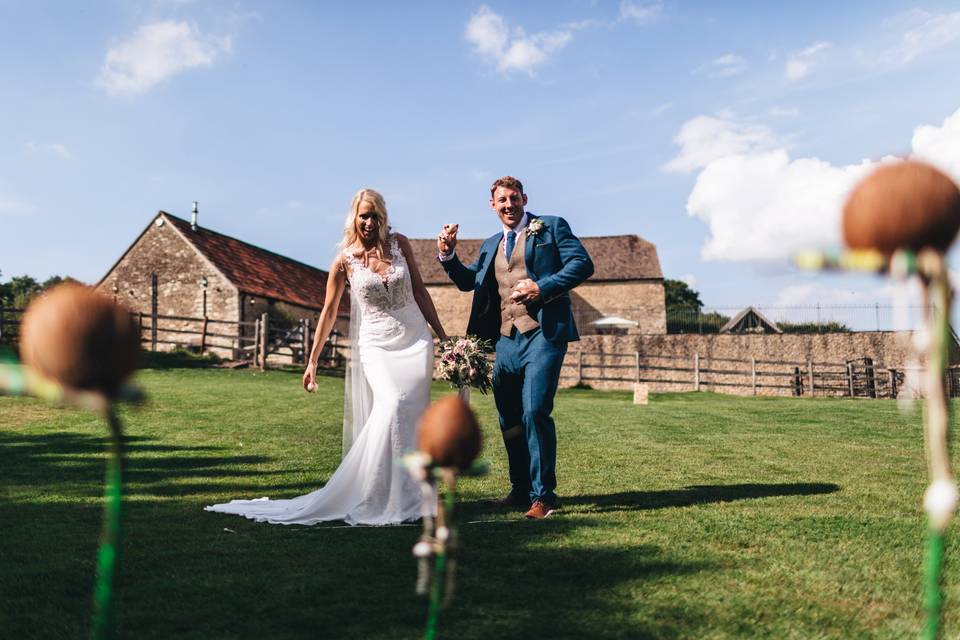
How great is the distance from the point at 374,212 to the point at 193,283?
31.5 m

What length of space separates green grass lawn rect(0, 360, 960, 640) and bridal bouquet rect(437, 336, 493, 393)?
2.93 feet

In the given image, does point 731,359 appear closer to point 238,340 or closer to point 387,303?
point 238,340

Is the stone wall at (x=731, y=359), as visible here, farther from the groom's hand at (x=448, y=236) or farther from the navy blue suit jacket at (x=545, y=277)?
the groom's hand at (x=448, y=236)

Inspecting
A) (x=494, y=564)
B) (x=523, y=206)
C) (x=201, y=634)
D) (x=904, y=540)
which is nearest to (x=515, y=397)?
(x=523, y=206)

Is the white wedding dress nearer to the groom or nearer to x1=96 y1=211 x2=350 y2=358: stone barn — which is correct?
the groom

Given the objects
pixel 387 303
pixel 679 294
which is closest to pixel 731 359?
pixel 387 303

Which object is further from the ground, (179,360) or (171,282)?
(171,282)

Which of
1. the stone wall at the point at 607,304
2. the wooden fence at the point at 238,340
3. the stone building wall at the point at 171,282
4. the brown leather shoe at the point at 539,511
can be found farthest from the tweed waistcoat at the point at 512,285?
the stone wall at the point at 607,304

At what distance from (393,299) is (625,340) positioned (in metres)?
31.6

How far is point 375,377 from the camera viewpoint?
556 centimetres

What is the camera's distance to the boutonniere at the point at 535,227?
5.55 metres

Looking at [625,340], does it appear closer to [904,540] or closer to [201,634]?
[904,540]

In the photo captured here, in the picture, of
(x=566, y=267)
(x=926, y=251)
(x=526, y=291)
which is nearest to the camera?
(x=926, y=251)

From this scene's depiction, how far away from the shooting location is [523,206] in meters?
5.80
